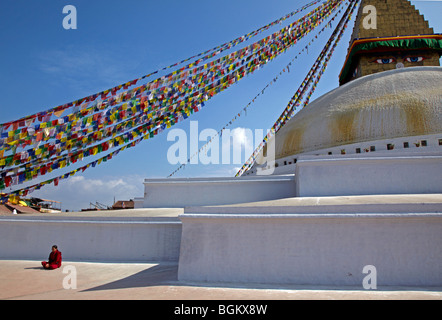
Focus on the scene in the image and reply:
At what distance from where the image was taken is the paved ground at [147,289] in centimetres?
468

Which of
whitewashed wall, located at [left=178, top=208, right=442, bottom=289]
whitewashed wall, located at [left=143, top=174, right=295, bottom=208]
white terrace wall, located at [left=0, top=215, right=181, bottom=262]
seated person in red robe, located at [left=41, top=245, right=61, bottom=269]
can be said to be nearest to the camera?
whitewashed wall, located at [left=178, top=208, right=442, bottom=289]

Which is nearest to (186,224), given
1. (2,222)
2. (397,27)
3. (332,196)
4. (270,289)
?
(270,289)

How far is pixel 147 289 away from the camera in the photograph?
5.07m

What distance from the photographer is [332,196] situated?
7547 mm

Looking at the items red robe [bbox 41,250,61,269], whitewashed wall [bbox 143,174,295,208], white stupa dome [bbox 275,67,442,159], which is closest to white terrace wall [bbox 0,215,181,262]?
red robe [bbox 41,250,61,269]

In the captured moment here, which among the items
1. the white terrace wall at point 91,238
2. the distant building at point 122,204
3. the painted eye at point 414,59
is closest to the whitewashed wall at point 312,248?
the white terrace wall at point 91,238

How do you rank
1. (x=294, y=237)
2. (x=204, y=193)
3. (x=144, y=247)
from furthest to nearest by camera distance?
(x=204, y=193)
(x=144, y=247)
(x=294, y=237)

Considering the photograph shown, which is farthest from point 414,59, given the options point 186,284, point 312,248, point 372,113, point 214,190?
point 186,284

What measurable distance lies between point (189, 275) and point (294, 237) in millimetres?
1876

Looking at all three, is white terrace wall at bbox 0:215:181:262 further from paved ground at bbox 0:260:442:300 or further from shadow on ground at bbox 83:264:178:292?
paved ground at bbox 0:260:442:300

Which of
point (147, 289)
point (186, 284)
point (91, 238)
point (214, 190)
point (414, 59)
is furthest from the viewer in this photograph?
point (414, 59)

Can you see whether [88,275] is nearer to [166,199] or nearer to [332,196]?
[166,199]

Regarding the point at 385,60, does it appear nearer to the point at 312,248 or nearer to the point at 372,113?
the point at 372,113

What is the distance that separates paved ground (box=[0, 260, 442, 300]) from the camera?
184 inches
